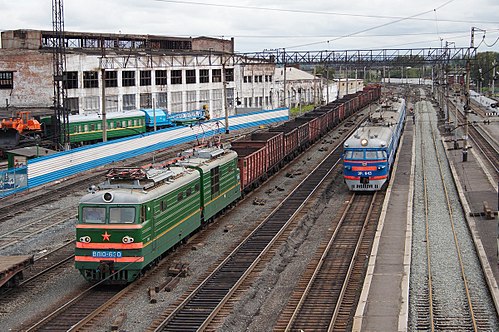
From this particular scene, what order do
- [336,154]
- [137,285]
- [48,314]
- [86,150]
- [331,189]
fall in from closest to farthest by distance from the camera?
[48,314] → [137,285] → [331,189] → [86,150] → [336,154]

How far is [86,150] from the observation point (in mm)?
46250

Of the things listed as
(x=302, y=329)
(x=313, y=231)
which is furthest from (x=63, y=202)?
(x=302, y=329)

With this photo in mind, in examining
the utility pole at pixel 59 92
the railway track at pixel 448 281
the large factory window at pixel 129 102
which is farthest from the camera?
the large factory window at pixel 129 102

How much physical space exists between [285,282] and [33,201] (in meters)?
19.3

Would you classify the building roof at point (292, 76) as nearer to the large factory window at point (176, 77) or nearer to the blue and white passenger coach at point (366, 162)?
the large factory window at point (176, 77)

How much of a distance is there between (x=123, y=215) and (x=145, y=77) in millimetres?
59926

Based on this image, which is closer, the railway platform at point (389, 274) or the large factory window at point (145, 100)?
the railway platform at point (389, 274)

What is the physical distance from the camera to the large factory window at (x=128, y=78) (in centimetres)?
7469

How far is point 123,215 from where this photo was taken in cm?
1938

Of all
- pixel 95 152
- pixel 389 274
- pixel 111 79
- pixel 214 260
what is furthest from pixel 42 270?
pixel 111 79

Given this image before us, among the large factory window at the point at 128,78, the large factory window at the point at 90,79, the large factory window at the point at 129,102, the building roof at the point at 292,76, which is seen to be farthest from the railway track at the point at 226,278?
the building roof at the point at 292,76

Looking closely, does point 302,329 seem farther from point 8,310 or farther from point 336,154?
point 336,154

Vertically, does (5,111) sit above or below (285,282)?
above

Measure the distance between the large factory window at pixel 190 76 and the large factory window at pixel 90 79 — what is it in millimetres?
15842
